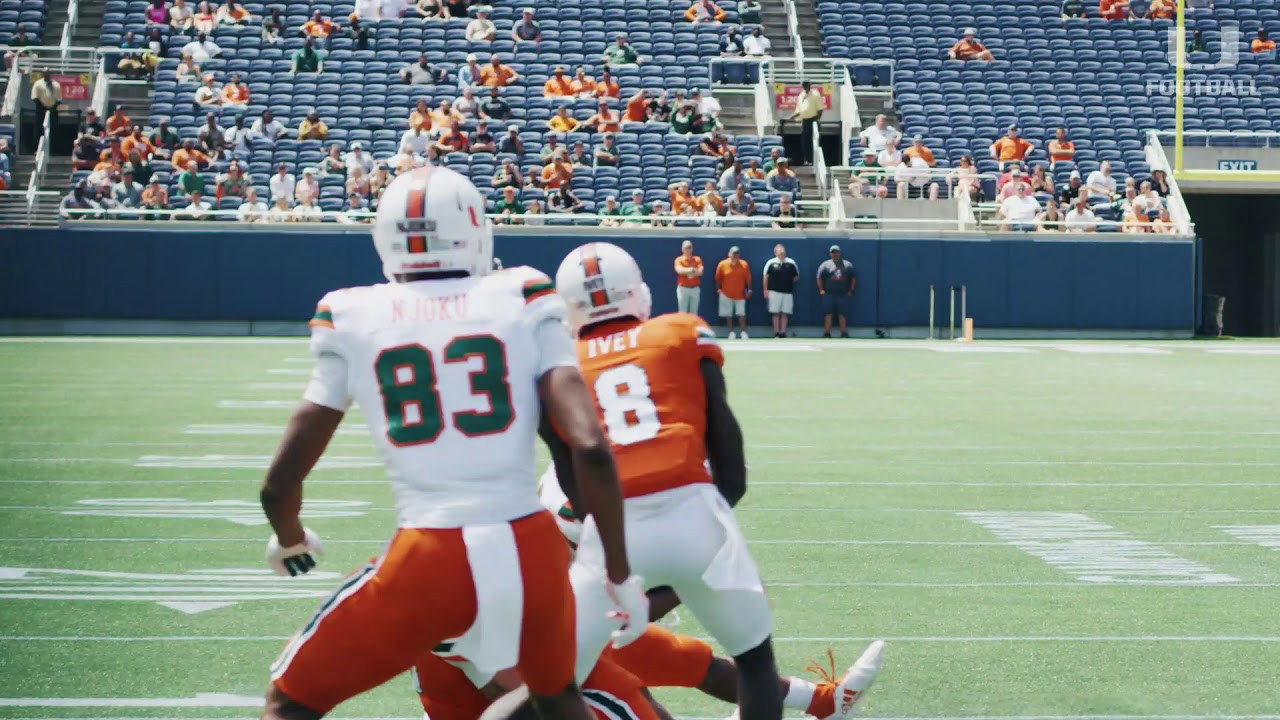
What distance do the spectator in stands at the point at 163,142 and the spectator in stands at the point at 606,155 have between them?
665cm

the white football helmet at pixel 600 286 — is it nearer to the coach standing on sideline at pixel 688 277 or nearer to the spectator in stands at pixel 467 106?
the coach standing on sideline at pixel 688 277

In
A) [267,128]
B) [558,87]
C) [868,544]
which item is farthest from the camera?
[558,87]

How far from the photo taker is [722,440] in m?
5.00

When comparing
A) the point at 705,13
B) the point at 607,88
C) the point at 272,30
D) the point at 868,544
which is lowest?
the point at 868,544

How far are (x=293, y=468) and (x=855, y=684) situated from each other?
7.01 feet

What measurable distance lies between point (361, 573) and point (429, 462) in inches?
12.0

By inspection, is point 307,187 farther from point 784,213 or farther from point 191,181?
point 784,213

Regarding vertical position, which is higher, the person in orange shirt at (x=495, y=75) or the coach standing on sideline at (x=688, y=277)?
the person in orange shirt at (x=495, y=75)

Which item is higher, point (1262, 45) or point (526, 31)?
point (526, 31)

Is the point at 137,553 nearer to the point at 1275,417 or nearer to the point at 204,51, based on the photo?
the point at 1275,417

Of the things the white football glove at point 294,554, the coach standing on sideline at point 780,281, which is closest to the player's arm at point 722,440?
the white football glove at point 294,554

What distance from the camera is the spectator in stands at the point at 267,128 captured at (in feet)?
93.1

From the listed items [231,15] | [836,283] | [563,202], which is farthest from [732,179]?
[231,15]

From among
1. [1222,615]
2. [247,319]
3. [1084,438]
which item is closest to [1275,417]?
[1084,438]
